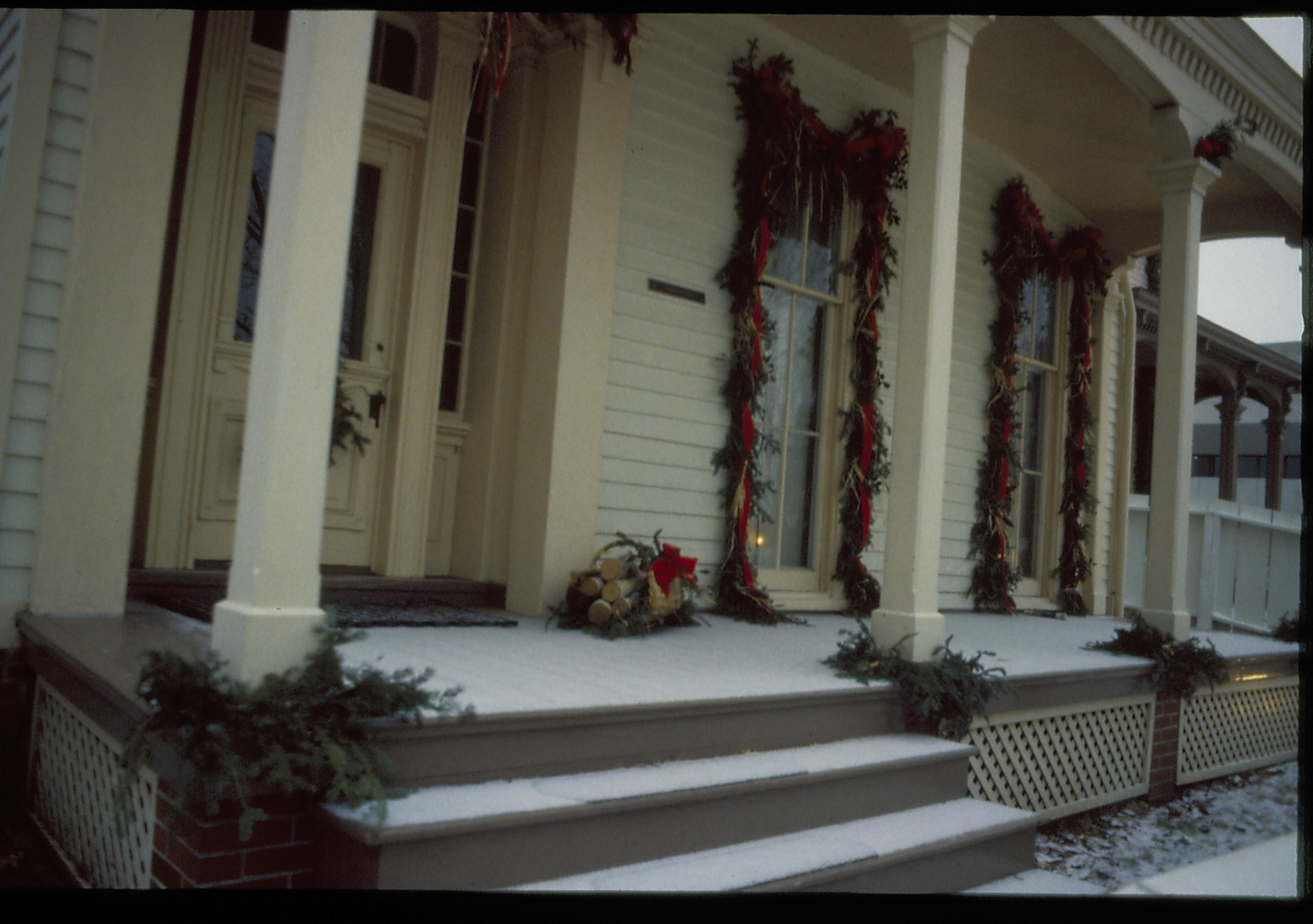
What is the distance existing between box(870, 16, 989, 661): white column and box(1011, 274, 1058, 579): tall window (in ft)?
13.5

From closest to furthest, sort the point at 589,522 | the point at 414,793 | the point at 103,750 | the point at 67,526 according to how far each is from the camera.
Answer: the point at 414,793, the point at 103,750, the point at 67,526, the point at 589,522

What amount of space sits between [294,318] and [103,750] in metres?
1.46

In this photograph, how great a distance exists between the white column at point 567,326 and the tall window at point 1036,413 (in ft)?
13.9

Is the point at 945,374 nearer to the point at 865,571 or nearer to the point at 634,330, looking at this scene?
the point at 634,330

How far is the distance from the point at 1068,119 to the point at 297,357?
595 cm

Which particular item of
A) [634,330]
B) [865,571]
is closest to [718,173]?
A: [634,330]

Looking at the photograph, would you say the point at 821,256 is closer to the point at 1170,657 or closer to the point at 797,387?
the point at 797,387

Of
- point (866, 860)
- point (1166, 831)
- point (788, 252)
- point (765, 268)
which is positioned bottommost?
point (1166, 831)

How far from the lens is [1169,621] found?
536 centimetres

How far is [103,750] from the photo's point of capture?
285 cm

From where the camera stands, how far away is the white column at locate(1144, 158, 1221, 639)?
17.8 feet

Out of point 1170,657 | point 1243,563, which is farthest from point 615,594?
point 1243,563

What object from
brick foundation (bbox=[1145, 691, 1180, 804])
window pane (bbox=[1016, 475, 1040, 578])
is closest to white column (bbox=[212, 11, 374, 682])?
brick foundation (bbox=[1145, 691, 1180, 804])

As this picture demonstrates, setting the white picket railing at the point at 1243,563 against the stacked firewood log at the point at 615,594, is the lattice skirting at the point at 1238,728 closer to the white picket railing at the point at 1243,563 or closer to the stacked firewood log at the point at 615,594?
the white picket railing at the point at 1243,563
